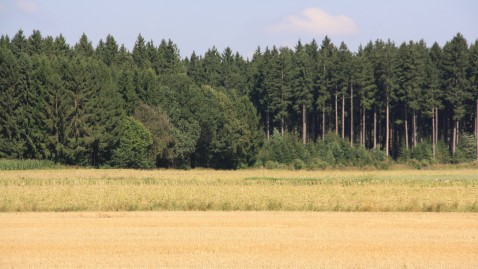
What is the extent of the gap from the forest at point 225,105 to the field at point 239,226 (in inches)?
1494

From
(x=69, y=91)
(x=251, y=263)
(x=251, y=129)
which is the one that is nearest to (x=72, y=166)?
(x=69, y=91)

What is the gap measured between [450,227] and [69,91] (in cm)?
6541

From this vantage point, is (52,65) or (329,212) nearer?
(329,212)

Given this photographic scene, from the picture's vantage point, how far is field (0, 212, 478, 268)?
21.4 metres

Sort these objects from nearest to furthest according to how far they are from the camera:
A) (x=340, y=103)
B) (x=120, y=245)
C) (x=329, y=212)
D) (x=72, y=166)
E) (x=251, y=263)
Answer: (x=251, y=263) → (x=120, y=245) → (x=329, y=212) → (x=72, y=166) → (x=340, y=103)

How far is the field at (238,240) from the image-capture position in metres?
21.4

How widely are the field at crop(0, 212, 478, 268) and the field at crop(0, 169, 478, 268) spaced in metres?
0.03

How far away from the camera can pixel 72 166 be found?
282 ft

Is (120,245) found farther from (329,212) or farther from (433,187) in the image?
(433,187)

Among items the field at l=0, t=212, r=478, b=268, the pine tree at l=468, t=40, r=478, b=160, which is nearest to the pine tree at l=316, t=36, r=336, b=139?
the pine tree at l=468, t=40, r=478, b=160

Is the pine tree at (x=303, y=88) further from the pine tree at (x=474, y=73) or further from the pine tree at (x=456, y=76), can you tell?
the pine tree at (x=474, y=73)

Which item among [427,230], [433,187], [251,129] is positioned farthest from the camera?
[251,129]

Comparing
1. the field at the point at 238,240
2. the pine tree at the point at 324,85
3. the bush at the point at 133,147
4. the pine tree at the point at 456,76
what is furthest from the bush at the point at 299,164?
the field at the point at 238,240

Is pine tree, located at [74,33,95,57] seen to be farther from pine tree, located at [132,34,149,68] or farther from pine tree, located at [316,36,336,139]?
pine tree, located at [316,36,336,139]
